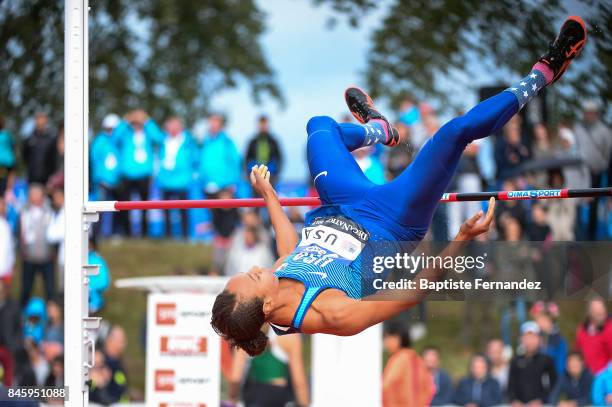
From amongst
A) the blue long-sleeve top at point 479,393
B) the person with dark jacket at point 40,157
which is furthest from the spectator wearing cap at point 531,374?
the person with dark jacket at point 40,157

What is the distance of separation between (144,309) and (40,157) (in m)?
3.03

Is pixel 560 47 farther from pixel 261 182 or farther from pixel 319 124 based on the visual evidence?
pixel 261 182

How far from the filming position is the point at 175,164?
492 inches

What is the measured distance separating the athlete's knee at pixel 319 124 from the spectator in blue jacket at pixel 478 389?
4357 mm

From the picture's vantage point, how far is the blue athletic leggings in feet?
16.8

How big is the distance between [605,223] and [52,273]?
5.94 metres

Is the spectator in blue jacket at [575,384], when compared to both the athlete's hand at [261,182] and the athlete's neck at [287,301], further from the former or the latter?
the athlete's neck at [287,301]

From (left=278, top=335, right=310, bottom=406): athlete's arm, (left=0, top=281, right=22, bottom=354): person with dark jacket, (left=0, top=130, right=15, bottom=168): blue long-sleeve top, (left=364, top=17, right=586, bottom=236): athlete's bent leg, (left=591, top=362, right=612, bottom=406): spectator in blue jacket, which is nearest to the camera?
(left=364, top=17, right=586, bottom=236): athlete's bent leg

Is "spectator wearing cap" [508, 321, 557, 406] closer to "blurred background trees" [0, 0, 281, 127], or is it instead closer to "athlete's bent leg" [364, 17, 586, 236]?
"athlete's bent leg" [364, 17, 586, 236]

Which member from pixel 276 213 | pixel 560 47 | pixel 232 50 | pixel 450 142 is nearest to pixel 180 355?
pixel 276 213

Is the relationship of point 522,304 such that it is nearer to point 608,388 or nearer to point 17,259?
point 608,388

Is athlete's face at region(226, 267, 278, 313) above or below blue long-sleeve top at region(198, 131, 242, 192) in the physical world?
below

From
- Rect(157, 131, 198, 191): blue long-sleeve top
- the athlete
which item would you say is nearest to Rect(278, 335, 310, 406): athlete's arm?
the athlete

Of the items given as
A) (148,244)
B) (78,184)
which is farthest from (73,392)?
(148,244)
